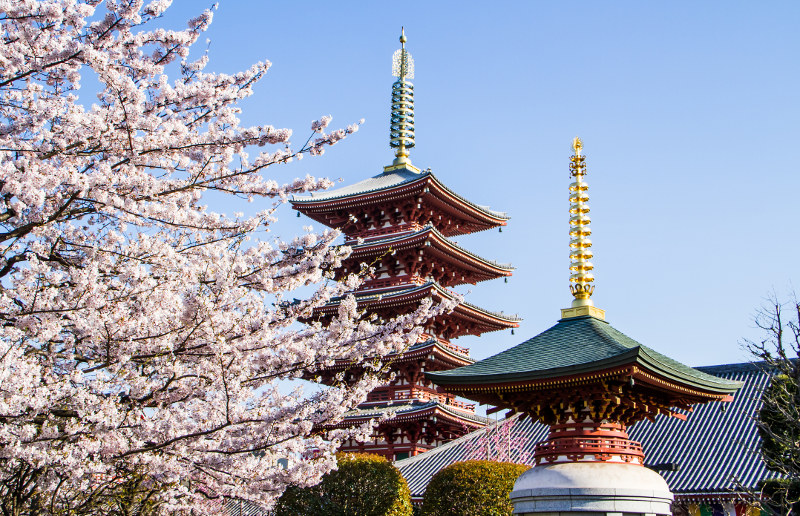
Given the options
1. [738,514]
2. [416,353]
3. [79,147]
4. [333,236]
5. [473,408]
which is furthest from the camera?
[473,408]

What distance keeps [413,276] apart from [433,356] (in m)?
3.31

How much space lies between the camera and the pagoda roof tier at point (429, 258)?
2605 cm

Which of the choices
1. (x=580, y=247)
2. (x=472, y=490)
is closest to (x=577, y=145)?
(x=580, y=247)

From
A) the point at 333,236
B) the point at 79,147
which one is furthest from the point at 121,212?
the point at 333,236

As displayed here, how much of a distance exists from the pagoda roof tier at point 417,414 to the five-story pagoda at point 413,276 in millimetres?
36

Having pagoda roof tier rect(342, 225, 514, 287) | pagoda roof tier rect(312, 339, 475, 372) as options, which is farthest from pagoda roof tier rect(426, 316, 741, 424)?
pagoda roof tier rect(342, 225, 514, 287)

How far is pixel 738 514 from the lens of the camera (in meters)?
20.5

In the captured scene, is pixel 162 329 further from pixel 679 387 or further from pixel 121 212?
pixel 679 387

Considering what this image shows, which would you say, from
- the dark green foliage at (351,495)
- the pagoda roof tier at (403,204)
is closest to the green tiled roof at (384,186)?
the pagoda roof tier at (403,204)

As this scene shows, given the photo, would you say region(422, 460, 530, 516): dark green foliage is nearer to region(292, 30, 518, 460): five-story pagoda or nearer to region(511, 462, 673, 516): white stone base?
region(511, 462, 673, 516): white stone base

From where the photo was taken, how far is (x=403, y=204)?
2786cm

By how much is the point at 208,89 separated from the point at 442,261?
21.0 meters

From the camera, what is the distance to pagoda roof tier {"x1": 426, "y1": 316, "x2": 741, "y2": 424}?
1046cm

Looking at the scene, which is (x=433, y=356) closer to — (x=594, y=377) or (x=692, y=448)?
(x=692, y=448)
